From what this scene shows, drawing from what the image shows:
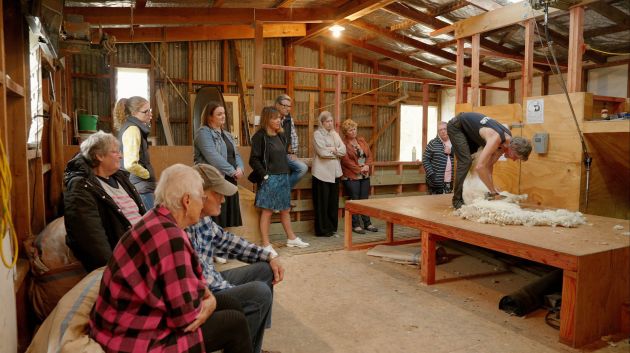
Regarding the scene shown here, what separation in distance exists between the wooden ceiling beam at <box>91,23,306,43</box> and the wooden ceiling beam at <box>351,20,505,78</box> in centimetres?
134

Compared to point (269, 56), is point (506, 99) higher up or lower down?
lower down

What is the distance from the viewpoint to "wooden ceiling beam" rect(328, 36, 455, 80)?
379 inches

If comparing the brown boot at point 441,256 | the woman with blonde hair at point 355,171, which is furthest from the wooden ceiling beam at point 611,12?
the brown boot at point 441,256

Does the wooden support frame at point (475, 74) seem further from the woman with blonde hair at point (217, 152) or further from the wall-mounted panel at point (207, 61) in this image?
the wall-mounted panel at point (207, 61)

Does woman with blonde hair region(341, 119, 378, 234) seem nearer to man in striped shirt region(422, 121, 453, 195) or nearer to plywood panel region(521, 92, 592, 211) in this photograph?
man in striped shirt region(422, 121, 453, 195)

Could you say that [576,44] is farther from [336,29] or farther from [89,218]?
[336,29]

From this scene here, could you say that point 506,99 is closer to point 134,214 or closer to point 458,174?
point 458,174

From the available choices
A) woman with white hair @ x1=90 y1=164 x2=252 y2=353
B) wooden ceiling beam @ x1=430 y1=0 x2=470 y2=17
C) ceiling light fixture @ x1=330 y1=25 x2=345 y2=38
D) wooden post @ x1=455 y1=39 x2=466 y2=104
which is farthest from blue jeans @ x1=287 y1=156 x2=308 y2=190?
ceiling light fixture @ x1=330 y1=25 x2=345 y2=38

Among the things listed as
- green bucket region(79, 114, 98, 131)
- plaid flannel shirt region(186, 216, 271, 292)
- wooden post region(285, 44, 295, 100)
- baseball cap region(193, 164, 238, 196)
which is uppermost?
wooden post region(285, 44, 295, 100)

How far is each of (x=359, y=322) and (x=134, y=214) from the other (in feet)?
4.88

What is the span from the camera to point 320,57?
10.1 m

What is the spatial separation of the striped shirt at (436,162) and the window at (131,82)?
538cm

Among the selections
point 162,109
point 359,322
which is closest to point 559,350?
point 359,322

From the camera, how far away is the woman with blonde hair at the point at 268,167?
4.42m
